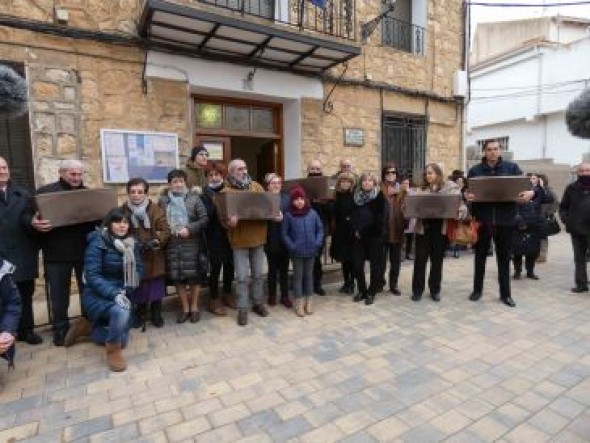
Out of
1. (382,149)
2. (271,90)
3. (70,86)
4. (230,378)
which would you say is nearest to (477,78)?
(382,149)

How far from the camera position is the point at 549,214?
6.79 meters

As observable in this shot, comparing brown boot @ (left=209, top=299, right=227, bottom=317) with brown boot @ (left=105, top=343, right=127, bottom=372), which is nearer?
brown boot @ (left=105, top=343, right=127, bottom=372)

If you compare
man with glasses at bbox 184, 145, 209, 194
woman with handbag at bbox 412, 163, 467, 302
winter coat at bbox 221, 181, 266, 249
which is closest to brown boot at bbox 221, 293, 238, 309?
winter coat at bbox 221, 181, 266, 249

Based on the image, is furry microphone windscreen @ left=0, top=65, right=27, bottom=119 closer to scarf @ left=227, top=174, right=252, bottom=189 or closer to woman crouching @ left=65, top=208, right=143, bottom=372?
woman crouching @ left=65, top=208, right=143, bottom=372

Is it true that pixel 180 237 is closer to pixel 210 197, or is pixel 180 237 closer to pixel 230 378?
pixel 210 197

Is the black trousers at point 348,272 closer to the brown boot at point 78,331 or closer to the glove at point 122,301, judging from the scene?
the glove at point 122,301

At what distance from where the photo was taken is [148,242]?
394cm

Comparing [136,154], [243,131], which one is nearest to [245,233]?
[136,154]

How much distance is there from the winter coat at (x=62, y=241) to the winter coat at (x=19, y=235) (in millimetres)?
109

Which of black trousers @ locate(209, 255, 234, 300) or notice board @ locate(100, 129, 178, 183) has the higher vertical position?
notice board @ locate(100, 129, 178, 183)

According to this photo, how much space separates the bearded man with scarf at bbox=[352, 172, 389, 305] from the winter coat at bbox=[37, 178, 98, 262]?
9.58ft

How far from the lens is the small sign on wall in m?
7.61

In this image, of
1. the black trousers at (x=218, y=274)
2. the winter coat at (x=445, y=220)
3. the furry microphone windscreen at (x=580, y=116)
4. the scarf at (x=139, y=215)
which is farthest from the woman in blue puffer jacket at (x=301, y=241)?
the furry microphone windscreen at (x=580, y=116)

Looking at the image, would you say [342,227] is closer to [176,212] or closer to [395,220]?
[395,220]
